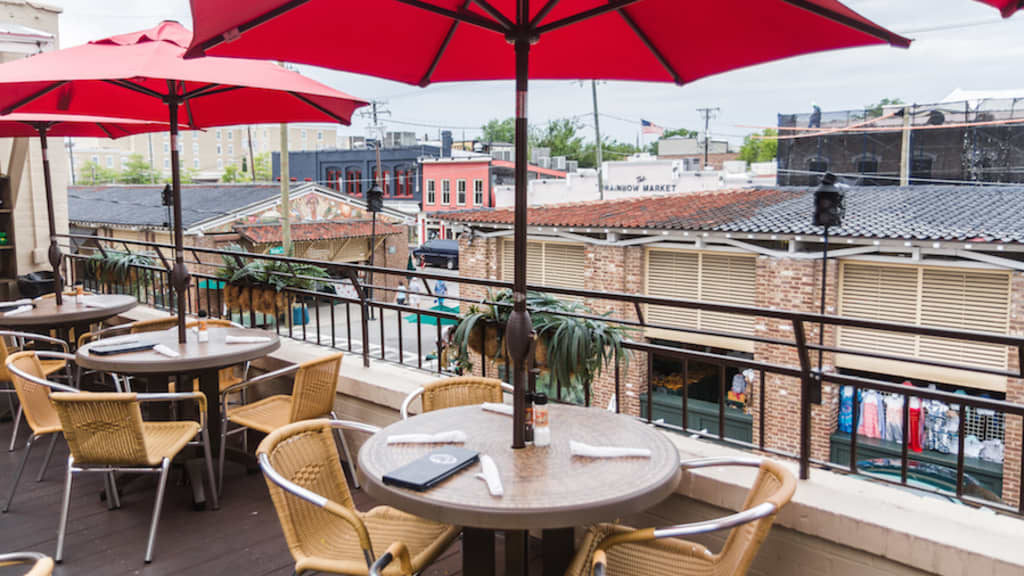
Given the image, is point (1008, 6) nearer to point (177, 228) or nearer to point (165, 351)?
point (165, 351)

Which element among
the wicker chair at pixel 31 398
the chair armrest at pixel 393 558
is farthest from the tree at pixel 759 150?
the chair armrest at pixel 393 558

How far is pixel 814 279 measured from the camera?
14.8m

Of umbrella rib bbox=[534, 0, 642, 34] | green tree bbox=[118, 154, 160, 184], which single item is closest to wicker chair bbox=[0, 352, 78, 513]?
umbrella rib bbox=[534, 0, 642, 34]

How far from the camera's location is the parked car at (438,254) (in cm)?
3666

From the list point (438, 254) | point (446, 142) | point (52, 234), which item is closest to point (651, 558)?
point (52, 234)

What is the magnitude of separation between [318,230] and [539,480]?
84.8ft

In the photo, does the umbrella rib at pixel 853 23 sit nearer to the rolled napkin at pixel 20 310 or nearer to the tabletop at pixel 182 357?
the tabletop at pixel 182 357

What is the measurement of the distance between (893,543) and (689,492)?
0.65 m

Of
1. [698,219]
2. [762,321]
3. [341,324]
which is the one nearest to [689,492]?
[762,321]

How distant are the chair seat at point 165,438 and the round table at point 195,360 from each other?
25cm

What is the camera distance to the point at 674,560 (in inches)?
80.0

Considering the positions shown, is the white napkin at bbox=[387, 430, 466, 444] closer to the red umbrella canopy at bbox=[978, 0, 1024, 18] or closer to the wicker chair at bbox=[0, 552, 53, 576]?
the wicker chair at bbox=[0, 552, 53, 576]

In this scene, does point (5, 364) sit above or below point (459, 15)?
below

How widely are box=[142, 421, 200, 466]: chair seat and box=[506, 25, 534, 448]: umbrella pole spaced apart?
179cm
